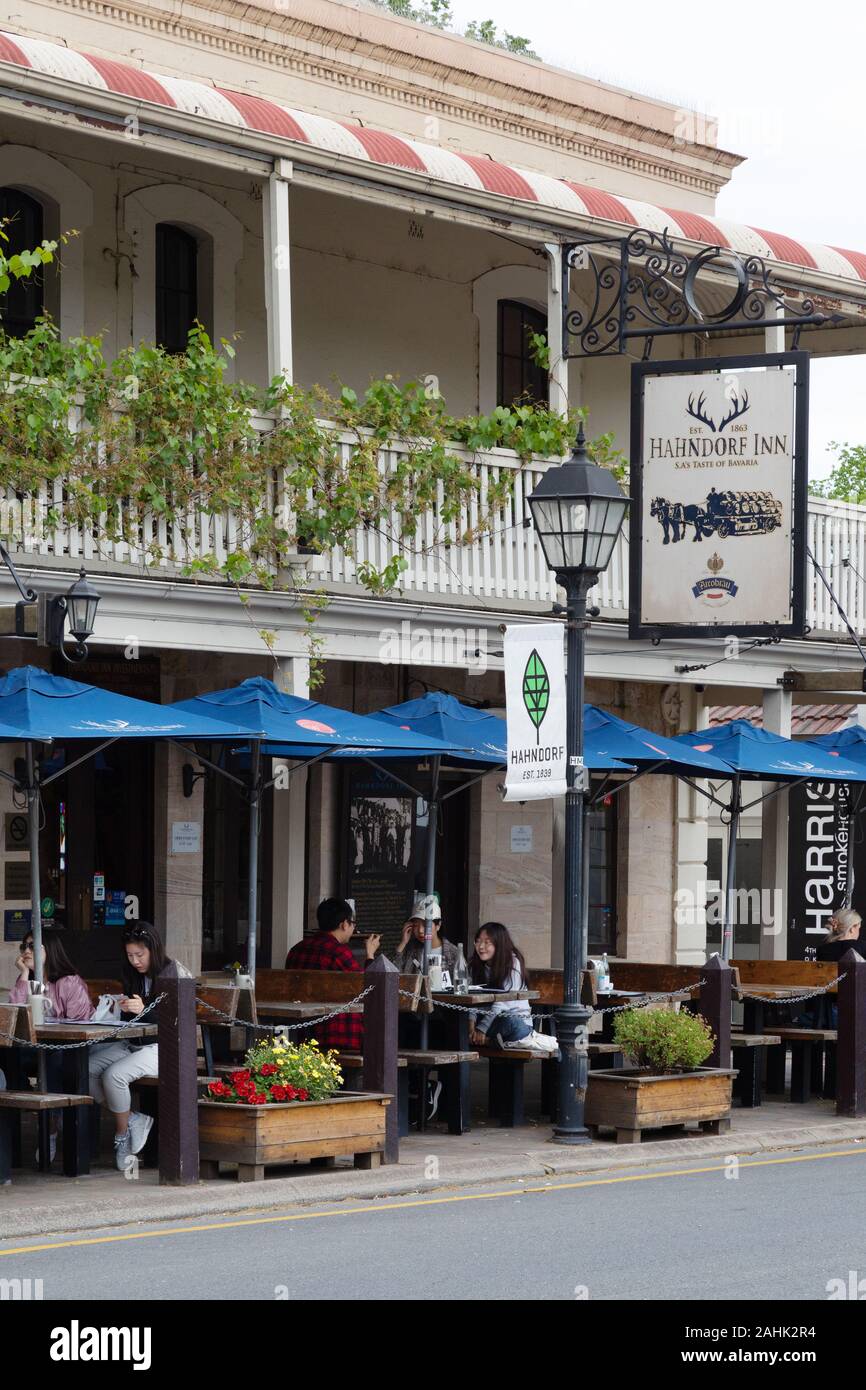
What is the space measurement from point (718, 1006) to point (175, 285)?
7.97m

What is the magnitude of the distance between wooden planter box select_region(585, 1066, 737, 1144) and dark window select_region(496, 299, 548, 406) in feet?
30.1

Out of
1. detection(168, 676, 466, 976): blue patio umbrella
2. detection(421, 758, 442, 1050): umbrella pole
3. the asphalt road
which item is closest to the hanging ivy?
detection(168, 676, 466, 976): blue patio umbrella

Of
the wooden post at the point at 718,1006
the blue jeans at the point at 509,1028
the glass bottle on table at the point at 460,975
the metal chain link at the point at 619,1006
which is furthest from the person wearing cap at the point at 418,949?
the wooden post at the point at 718,1006

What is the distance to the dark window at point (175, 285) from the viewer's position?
18969mm

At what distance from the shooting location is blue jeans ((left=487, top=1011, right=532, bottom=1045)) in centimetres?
1507

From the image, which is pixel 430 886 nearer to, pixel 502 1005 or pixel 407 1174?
pixel 502 1005

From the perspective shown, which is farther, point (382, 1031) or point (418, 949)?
point (418, 949)

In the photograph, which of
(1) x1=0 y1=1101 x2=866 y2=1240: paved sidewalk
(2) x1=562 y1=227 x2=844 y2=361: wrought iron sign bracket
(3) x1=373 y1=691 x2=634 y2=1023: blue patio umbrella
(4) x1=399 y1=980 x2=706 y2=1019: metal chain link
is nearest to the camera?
(1) x1=0 y1=1101 x2=866 y2=1240: paved sidewalk

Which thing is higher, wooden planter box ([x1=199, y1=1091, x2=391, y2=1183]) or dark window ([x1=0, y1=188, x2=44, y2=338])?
dark window ([x1=0, y1=188, x2=44, y2=338])

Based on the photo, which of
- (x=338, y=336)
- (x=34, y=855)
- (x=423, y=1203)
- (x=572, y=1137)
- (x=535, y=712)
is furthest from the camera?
(x=338, y=336)

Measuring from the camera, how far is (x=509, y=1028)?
15.1 metres

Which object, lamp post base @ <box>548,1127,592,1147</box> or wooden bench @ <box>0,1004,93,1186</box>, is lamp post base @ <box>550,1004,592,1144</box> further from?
wooden bench @ <box>0,1004,93,1186</box>

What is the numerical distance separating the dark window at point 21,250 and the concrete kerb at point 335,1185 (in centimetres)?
726

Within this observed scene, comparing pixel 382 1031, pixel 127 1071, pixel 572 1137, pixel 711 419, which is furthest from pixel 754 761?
pixel 127 1071
